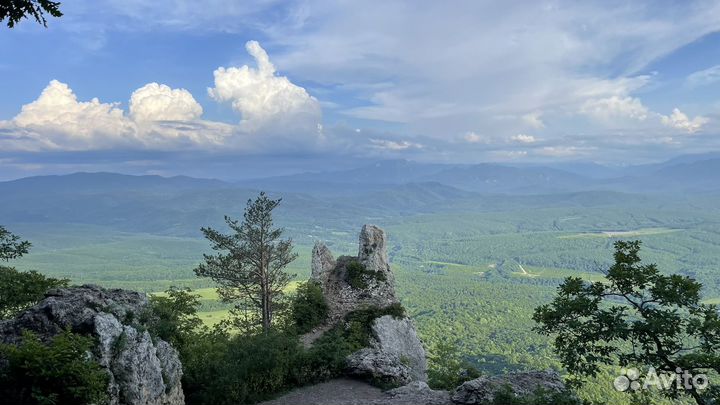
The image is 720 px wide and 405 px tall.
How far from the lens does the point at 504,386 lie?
1894 centimetres

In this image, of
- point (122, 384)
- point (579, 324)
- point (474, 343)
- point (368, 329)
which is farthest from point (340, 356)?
point (474, 343)

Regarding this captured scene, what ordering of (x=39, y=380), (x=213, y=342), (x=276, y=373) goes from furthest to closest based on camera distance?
(x=213, y=342), (x=276, y=373), (x=39, y=380)

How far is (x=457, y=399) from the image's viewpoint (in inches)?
760

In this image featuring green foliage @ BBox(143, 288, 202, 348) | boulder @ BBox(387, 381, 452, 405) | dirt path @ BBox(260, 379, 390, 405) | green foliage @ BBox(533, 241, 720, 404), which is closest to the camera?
green foliage @ BBox(533, 241, 720, 404)

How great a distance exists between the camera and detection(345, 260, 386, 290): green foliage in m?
40.4

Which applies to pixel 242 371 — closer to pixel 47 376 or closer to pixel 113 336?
pixel 113 336

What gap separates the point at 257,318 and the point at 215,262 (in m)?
6.81

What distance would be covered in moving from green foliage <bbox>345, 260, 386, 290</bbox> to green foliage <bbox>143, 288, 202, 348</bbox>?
1455 centimetres

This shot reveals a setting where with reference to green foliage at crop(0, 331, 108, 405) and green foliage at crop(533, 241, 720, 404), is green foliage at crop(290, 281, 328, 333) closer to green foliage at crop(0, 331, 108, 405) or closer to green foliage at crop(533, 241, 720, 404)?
green foliage at crop(0, 331, 108, 405)

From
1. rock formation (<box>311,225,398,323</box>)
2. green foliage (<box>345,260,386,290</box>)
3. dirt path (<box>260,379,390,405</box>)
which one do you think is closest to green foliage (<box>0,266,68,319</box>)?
dirt path (<box>260,379,390,405</box>)

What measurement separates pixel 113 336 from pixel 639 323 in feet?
65.8

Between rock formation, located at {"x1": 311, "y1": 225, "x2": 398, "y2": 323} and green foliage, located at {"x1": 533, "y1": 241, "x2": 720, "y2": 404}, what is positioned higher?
green foliage, located at {"x1": 533, "y1": 241, "x2": 720, "y2": 404}

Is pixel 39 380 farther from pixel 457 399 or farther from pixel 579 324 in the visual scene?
pixel 579 324

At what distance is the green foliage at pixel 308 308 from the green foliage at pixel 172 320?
8309 millimetres
